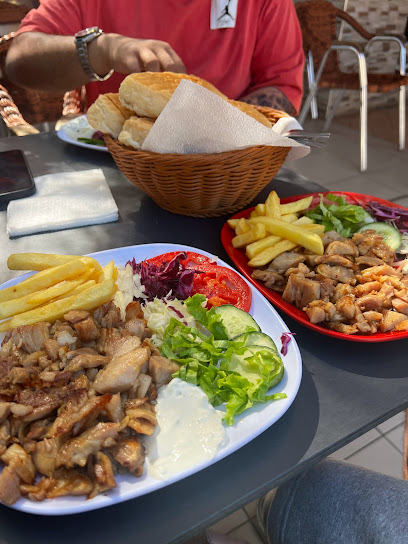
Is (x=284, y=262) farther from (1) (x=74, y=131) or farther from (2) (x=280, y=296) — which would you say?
(1) (x=74, y=131)

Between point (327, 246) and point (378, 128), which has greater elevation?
point (327, 246)

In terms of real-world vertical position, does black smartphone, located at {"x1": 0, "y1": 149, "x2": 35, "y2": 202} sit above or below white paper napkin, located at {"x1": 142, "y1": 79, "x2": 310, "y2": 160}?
below

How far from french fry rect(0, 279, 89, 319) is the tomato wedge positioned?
0.32 metres

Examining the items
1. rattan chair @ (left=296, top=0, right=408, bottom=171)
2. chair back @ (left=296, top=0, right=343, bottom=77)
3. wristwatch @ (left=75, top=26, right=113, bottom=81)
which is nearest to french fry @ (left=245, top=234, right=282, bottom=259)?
wristwatch @ (left=75, top=26, right=113, bottom=81)

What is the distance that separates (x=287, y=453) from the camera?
938 mm

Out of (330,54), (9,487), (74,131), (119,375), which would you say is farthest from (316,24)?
(9,487)

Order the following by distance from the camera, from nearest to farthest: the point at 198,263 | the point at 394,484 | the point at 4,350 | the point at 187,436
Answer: the point at 187,436 → the point at 4,350 → the point at 394,484 → the point at 198,263

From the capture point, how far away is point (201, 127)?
57.8 inches

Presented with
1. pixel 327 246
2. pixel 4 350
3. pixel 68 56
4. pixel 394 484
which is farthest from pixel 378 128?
pixel 4 350

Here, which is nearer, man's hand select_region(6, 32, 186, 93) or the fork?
the fork

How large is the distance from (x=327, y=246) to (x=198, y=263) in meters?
0.45

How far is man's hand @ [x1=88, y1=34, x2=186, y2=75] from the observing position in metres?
1.89

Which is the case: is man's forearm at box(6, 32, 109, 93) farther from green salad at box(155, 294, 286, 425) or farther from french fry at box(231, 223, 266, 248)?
green salad at box(155, 294, 286, 425)

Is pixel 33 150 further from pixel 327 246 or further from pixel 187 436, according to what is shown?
pixel 187 436
